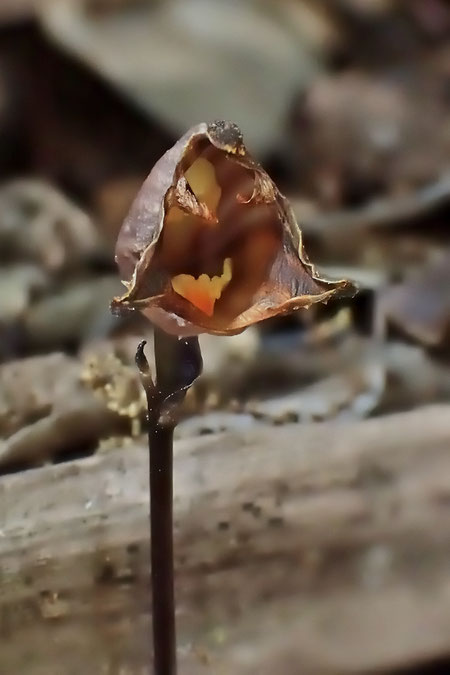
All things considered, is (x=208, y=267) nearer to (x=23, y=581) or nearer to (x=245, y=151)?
(x=245, y=151)

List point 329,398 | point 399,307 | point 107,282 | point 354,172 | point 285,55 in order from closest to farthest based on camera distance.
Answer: point 329,398 < point 399,307 < point 107,282 < point 354,172 < point 285,55

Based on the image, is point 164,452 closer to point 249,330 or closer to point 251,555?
point 251,555

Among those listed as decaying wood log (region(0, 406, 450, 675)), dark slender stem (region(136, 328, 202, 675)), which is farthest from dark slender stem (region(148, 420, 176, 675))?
decaying wood log (region(0, 406, 450, 675))

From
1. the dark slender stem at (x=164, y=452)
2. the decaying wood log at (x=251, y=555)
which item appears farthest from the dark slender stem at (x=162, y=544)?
the decaying wood log at (x=251, y=555)

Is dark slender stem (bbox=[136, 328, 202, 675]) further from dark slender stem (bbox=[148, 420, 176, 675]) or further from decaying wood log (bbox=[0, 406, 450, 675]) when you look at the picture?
decaying wood log (bbox=[0, 406, 450, 675])

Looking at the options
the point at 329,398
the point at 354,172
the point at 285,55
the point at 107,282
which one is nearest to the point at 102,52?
the point at 285,55

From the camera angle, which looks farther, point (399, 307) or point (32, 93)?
point (32, 93)

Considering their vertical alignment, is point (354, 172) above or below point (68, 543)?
above
